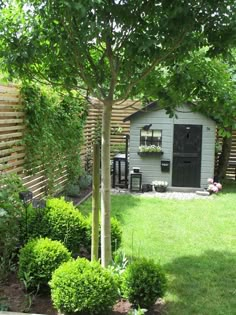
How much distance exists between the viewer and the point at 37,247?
10.4ft

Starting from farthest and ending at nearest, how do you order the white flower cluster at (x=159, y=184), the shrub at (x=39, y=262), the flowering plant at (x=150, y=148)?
the flowering plant at (x=150, y=148) → the white flower cluster at (x=159, y=184) → the shrub at (x=39, y=262)

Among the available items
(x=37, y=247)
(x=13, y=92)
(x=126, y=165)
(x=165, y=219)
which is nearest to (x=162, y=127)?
(x=126, y=165)

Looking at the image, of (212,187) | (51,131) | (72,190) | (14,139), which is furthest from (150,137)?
(14,139)

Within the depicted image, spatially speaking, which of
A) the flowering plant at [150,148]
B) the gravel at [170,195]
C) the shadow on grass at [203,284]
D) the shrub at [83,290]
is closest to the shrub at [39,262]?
the shrub at [83,290]

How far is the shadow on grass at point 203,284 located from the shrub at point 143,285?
250 mm

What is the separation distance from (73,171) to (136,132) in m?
1.99

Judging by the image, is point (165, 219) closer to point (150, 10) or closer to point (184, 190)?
point (184, 190)

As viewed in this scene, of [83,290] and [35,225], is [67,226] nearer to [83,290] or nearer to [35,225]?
[35,225]

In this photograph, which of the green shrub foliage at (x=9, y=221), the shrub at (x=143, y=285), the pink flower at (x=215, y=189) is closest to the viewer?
the shrub at (x=143, y=285)

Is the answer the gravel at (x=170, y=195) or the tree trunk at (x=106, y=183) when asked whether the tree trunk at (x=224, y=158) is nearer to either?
the gravel at (x=170, y=195)

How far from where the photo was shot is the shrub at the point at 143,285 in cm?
294

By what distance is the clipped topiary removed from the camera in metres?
3.75

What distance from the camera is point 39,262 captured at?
121 inches

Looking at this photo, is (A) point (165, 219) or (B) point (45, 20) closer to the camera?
(B) point (45, 20)
